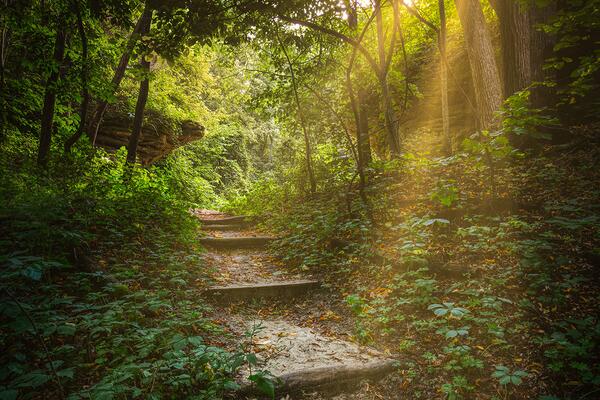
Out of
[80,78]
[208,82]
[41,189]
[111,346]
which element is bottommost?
[111,346]

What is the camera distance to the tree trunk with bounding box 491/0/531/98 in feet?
19.7

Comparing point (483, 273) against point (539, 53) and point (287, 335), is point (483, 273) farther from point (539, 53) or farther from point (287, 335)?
point (539, 53)

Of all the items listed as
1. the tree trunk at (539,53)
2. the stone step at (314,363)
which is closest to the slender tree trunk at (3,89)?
the stone step at (314,363)

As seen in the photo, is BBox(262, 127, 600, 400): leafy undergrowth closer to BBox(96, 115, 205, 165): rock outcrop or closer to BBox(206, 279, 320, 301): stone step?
BBox(206, 279, 320, 301): stone step

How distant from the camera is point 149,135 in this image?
10.9 m

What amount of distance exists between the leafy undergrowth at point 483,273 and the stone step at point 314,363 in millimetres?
230

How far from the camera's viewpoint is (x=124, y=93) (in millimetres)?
10266

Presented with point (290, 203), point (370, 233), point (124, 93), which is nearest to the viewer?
point (370, 233)

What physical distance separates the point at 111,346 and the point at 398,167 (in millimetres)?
5862

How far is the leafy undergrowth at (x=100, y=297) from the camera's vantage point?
6.68ft

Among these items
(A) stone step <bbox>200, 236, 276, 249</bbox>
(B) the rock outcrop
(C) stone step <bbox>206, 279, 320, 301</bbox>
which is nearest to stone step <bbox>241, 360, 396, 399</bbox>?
(C) stone step <bbox>206, 279, 320, 301</bbox>

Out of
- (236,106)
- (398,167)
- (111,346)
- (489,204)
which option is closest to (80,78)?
(111,346)

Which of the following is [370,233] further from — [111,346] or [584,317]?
[111,346]

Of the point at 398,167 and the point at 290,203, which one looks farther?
the point at 290,203
